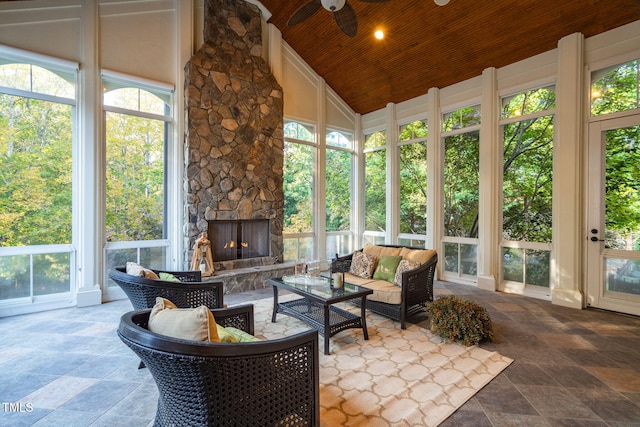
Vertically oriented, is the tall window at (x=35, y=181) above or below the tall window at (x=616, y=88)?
below

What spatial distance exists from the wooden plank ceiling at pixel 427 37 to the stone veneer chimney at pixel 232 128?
3.41ft

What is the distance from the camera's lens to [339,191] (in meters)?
7.60

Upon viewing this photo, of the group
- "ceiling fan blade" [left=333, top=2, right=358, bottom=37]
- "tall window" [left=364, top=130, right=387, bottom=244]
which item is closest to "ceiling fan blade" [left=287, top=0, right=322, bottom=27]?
"ceiling fan blade" [left=333, top=2, right=358, bottom=37]

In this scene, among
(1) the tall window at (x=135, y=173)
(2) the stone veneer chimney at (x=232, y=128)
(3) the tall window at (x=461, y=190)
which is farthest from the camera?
(3) the tall window at (x=461, y=190)

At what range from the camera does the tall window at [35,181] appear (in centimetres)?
396

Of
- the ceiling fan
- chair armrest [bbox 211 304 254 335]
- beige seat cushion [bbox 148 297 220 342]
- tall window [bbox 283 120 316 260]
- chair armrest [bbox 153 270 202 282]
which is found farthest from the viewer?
tall window [bbox 283 120 316 260]

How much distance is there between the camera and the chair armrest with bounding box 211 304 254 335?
2.29m

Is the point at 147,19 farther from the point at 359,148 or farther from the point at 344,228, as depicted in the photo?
the point at 344,228

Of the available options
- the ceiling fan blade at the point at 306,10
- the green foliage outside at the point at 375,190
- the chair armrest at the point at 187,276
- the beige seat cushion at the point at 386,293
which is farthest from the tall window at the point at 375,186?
the chair armrest at the point at 187,276

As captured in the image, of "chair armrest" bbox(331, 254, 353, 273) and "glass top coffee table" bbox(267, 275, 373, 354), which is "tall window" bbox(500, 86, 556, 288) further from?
"glass top coffee table" bbox(267, 275, 373, 354)

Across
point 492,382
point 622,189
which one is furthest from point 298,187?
point 622,189

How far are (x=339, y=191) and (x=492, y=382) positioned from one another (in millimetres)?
5505

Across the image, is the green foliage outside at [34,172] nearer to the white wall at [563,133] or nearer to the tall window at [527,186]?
the white wall at [563,133]

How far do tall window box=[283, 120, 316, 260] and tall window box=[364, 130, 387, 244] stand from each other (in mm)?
1441
